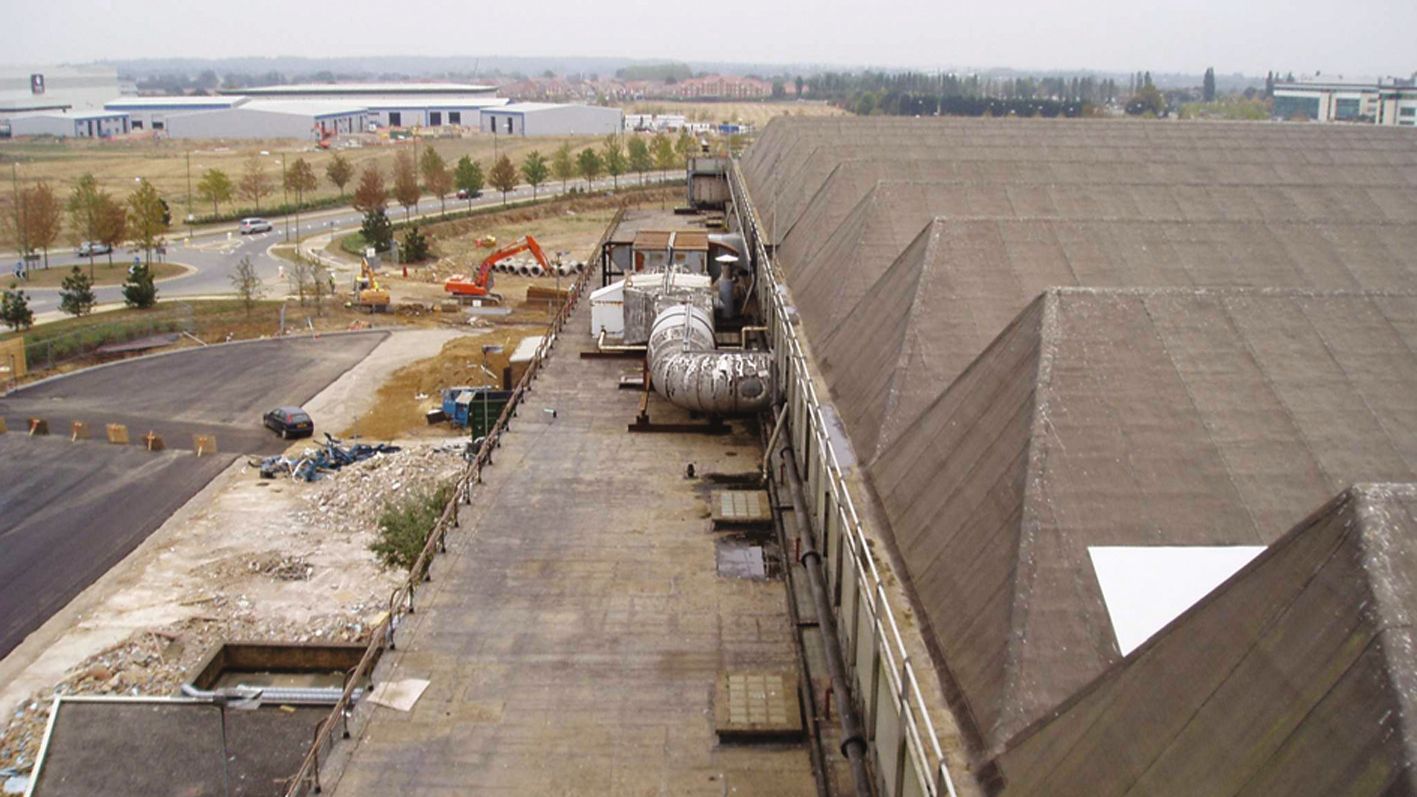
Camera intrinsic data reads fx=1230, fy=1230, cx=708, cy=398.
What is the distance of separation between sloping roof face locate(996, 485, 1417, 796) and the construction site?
0.03m

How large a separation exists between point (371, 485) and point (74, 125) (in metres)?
172

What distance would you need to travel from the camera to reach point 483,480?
24969mm

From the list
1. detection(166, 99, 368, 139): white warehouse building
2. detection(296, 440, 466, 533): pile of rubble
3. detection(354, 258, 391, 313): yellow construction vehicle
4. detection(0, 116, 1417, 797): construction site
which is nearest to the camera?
detection(0, 116, 1417, 797): construction site

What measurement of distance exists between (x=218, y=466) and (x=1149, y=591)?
103 feet

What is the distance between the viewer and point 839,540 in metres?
16.1

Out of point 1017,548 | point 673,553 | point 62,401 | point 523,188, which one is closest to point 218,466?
point 62,401

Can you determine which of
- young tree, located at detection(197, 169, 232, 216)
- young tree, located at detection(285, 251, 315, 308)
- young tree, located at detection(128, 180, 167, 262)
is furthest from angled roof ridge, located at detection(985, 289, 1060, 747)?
young tree, located at detection(197, 169, 232, 216)

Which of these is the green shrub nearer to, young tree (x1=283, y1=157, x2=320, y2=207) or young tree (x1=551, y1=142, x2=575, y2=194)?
young tree (x1=283, y1=157, x2=320, y2=207)

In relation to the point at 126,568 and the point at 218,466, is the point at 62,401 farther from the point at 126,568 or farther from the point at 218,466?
the point at 126,568

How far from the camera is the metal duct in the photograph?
26.8 m

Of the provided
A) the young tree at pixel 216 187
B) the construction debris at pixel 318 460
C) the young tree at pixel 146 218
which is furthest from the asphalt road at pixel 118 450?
the young tree at pixel 216 187

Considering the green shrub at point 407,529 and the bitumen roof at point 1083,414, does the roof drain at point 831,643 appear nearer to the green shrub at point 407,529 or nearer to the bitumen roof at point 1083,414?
the bitumen roof at point 1083,414

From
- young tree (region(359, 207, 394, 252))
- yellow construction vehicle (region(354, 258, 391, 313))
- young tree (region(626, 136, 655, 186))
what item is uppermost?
young tree (region(626, 136, 655, 186))

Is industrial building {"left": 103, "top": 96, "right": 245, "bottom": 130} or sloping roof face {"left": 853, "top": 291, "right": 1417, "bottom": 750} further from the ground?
industrial building {"left": 103, "top": 96, "right": 245, "bottom": 130}
